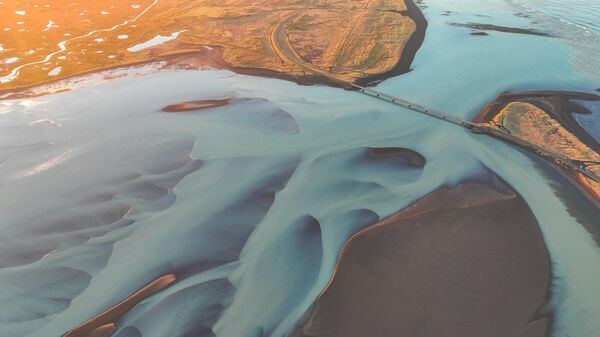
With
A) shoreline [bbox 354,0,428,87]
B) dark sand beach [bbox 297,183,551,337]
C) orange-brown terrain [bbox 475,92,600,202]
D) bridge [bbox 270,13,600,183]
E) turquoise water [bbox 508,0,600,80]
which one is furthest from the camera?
turquoise water [bbox 508,0,600,80]

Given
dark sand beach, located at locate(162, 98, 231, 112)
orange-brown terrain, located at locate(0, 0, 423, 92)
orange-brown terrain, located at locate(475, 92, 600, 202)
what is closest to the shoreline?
orange-brown terrain, located at locate(0, 0, 423, 92)

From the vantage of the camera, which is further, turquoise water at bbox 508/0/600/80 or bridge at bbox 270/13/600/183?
turquoise water at bbox 508/0/600/80

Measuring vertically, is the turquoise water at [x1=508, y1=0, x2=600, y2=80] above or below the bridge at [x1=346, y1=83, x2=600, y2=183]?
above

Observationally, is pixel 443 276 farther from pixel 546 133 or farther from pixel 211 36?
pixel 211 36

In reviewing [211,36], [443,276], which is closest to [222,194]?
[443,276]

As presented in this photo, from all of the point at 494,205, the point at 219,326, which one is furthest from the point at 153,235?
the point at 494,205

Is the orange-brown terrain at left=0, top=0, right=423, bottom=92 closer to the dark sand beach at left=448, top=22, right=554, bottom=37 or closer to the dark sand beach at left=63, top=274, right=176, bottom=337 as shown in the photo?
the dark sand beach at left=448, top=22, right=554, bottom=37

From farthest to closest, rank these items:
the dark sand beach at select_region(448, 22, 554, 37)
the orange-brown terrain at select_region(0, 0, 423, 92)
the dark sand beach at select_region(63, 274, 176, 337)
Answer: the dark sand beach at select_region(448, 22, 554, 37), the orange-brown terrain at select_region(0, 0, 423, 92), the dark sand beach at select_region(63, 274, 176, 337)

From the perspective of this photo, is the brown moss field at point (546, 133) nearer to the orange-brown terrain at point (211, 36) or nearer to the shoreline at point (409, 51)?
the shoreline at point (409, 51)
